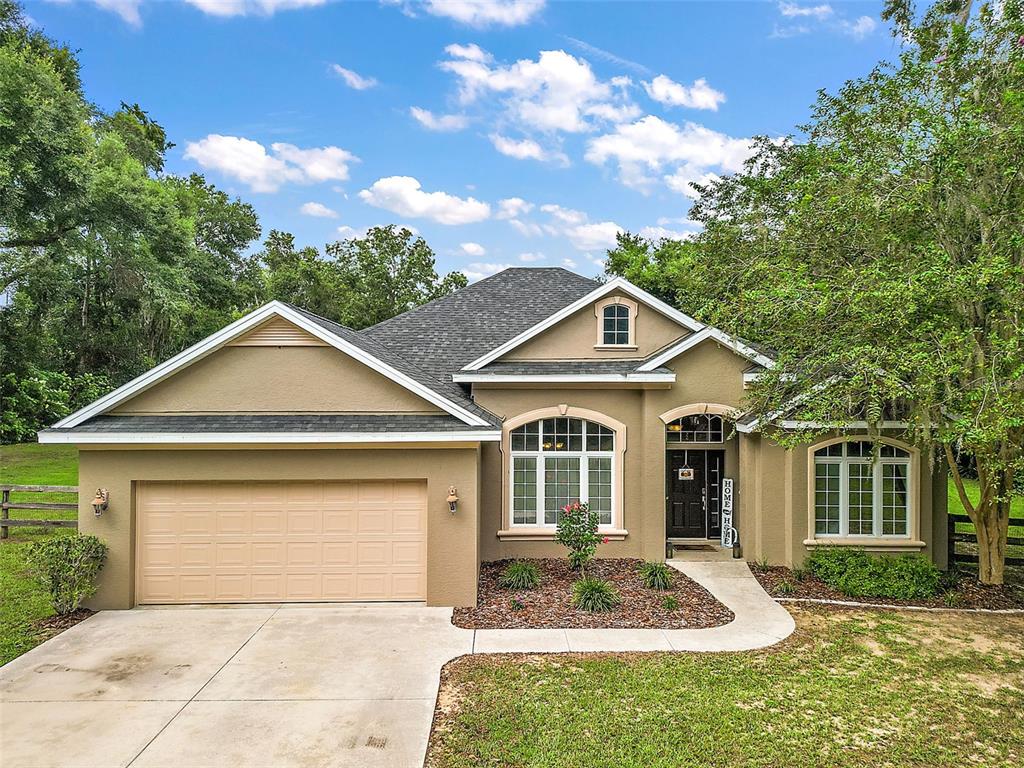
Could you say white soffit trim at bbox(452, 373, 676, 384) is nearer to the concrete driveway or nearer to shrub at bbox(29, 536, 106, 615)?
the concrete driveway

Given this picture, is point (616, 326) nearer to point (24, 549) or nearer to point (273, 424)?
point (273, 424)

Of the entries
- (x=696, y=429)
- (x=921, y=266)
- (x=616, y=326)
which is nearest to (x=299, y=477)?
(x=616, y=326)

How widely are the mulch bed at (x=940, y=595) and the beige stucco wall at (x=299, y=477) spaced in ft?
18.4

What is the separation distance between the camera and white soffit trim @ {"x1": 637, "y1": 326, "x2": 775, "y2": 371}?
11.6 meters

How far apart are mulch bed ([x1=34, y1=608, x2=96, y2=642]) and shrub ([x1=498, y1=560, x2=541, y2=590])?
6.61 metres

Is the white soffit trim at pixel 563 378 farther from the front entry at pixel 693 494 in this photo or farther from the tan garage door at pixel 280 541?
the tan garage door at pixel 280 541

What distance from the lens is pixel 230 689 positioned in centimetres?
650

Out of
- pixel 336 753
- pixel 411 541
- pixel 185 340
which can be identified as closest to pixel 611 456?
pixel 411 541

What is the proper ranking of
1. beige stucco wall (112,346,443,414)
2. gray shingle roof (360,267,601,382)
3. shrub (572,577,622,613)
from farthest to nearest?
gray shingle roof (360,267,601,382) → beige stucco wall (112,346,443,414) → shrub (572,577,622,613)

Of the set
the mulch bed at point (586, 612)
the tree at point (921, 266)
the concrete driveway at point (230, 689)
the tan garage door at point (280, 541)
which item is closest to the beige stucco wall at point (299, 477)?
the tan garage door at point (280, 541)

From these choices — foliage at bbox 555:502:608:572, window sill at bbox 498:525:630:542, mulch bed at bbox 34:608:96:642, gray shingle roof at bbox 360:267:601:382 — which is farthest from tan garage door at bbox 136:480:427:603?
gray shingle roof at bbox 360:267:601:382

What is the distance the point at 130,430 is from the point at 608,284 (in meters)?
9.37

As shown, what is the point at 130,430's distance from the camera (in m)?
9.00

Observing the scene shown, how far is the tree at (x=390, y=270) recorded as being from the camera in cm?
3375
